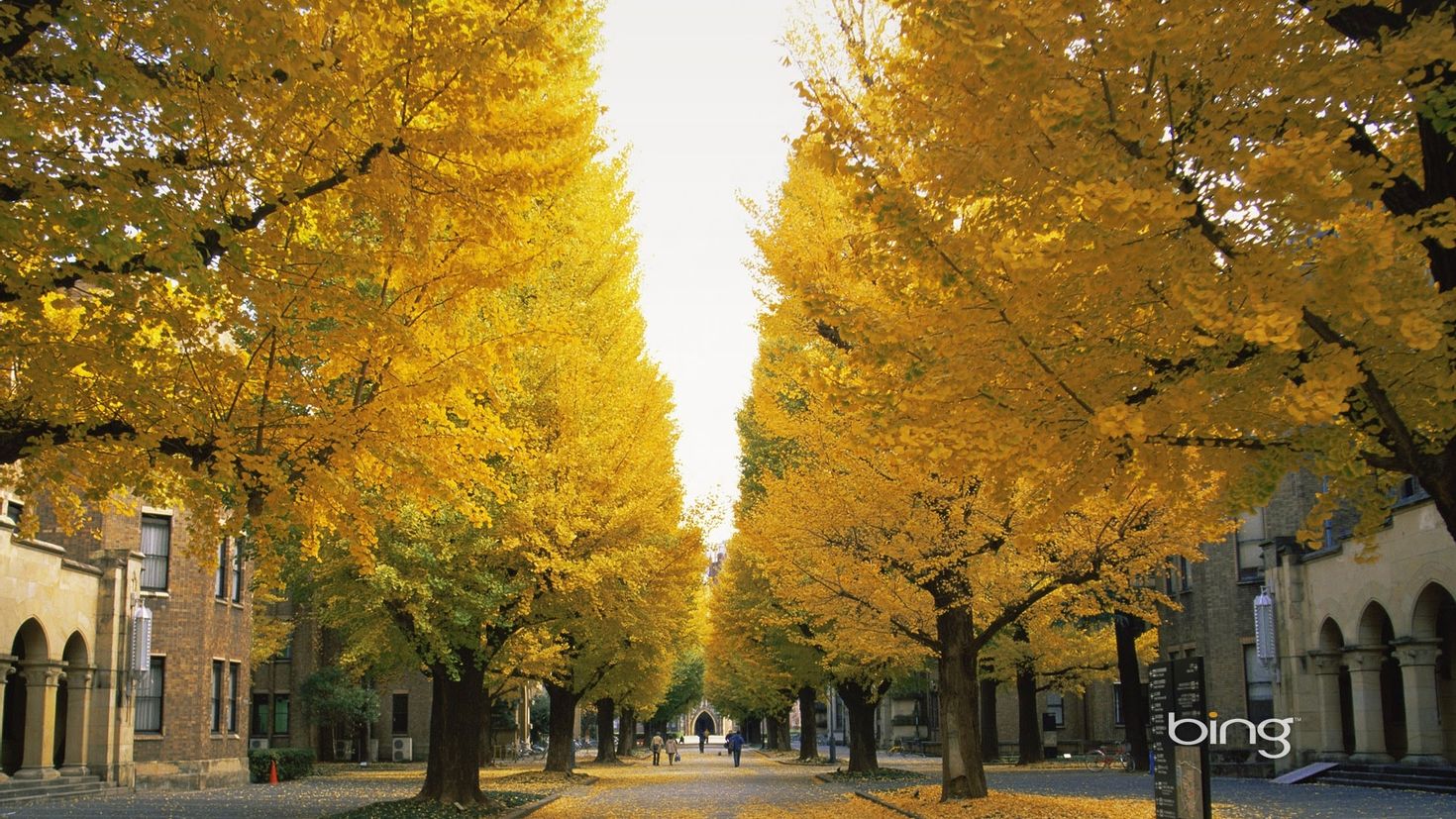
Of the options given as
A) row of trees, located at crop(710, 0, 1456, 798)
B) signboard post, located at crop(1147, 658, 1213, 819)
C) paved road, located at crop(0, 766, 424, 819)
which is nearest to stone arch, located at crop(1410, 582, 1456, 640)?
signboard post, located at crop(1147, 658, 1213, 819)

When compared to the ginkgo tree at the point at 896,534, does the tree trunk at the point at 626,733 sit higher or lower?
lower

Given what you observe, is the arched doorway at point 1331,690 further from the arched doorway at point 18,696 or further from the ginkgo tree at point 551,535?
the arched doorway at point 18,696

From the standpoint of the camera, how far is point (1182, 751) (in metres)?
13.5

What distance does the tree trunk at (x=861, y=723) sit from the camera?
37062 millimetres

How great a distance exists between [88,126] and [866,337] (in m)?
5.65

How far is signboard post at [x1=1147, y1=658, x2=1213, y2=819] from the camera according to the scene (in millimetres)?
13328

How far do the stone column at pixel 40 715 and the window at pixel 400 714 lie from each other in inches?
1311

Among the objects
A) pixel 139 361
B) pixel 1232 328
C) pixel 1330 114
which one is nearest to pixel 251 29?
pixel 139 361

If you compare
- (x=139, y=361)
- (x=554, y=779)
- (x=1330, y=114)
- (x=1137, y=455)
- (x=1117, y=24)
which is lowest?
(x=554, y=779)

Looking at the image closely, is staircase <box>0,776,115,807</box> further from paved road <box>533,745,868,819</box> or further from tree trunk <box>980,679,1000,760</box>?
tree trunk <box>980,679,1000,760</box>

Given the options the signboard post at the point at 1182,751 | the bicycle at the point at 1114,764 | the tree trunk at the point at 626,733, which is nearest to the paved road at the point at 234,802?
the signboard post at the point at 1182,751

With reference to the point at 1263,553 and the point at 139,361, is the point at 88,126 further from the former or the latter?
the point at 1263,553

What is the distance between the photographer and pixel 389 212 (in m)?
10.5

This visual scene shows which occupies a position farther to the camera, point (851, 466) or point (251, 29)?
point (851, 466)
